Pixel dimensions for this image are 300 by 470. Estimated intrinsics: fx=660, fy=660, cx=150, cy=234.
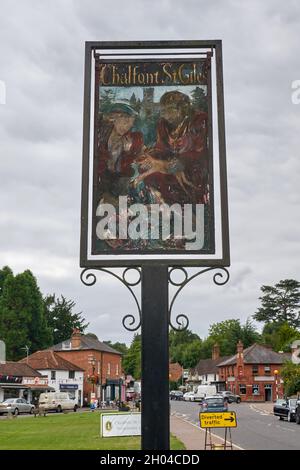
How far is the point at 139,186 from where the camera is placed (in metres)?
8.77

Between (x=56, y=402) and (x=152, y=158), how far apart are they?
173 feet

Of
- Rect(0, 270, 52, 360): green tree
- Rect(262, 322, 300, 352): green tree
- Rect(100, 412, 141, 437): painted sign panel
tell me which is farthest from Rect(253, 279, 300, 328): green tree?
A: Rect(100, 412, 141, 437): painted sign panel

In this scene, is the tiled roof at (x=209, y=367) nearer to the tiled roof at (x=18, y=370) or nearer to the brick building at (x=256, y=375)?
the brick building at (x=256, y=375)

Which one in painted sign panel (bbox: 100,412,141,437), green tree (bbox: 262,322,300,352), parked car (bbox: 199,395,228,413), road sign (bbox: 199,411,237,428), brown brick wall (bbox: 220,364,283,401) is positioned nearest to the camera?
road sign (bbox: 199,411,237,428)

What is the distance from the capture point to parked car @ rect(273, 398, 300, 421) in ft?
135

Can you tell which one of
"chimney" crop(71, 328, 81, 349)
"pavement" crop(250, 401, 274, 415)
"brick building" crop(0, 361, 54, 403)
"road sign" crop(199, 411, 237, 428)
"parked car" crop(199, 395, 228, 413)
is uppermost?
"chimney" crop(71, 328, 81, 349)

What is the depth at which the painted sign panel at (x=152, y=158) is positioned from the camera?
864 cm

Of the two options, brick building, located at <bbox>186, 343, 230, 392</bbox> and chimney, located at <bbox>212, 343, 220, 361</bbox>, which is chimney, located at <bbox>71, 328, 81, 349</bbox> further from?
chimney, located at <bbox>212, 343, 220, 361</bbox>

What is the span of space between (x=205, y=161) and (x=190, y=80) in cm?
117

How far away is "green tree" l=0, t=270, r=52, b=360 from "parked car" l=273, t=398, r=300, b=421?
49.7 metres

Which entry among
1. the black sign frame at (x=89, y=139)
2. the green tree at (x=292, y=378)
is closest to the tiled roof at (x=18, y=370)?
the green tree at (x=292, y=378)
